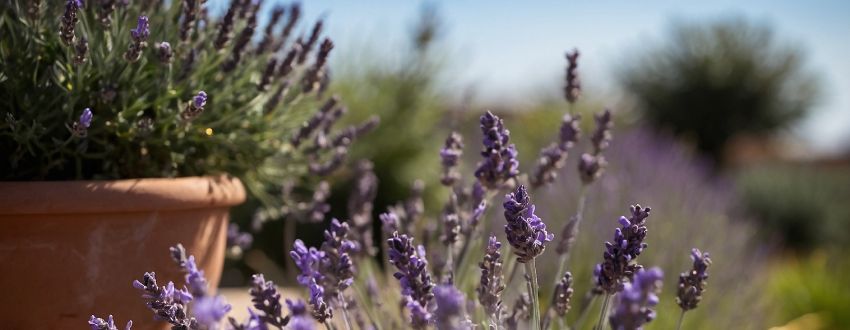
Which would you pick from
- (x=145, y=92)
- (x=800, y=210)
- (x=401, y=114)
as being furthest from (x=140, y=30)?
(x=800, y=210)

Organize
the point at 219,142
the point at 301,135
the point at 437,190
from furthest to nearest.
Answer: the point at 437,190
the point at 301,135
the point at 219,142

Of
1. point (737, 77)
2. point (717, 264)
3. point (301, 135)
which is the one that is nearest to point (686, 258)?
point (717, 264)

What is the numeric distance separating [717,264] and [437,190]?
8.64ft

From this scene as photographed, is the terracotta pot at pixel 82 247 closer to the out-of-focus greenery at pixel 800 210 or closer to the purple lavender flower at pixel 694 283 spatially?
the purple lavender flower at pixel 694 283

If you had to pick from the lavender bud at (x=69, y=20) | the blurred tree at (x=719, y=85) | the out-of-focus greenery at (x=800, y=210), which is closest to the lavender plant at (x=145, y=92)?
the lavender bud at (x=69, y=20)

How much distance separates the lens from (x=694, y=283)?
4.26ft

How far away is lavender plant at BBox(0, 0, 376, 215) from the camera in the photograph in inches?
61.8

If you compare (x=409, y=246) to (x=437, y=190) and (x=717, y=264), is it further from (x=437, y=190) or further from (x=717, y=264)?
(x=437, y=190)

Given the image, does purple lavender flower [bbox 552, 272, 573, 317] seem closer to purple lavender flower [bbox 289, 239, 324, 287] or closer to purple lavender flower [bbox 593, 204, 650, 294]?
purple lavender flower [bbox 593, 204, 650, 294]

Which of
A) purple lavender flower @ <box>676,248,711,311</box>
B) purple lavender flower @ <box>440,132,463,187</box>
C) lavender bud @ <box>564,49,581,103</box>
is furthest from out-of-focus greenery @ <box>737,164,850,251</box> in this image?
purple lavender flower @ <box>676,248,711,311</box>

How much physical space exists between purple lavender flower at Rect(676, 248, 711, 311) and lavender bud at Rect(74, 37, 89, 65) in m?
1.14

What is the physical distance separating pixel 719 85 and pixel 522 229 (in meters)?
13.2

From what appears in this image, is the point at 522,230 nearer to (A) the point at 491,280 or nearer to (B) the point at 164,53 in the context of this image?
(A) the point at 491,280

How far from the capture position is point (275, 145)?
2.00 metres
